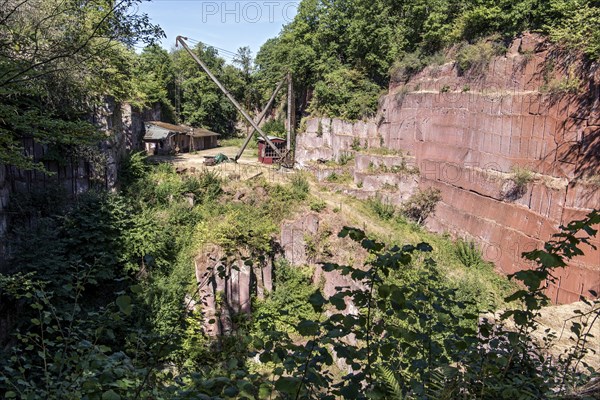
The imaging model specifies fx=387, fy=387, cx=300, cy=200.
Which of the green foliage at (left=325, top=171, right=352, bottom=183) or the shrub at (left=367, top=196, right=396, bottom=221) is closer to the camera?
the shrub at (left=367, top=196, right=396, bottom=221)

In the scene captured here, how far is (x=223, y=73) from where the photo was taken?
41.5 metres

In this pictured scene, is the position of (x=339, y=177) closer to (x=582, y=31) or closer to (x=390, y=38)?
(x=390, y=38)

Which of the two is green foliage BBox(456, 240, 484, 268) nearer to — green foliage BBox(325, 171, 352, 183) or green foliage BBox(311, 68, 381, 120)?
green foliage BBox(325, 171, 352, 183)

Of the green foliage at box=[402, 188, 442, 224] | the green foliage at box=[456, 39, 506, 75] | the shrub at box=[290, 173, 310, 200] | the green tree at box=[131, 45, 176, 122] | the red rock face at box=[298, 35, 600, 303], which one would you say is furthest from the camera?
the green tree at box=[131, 45, 176, 122]

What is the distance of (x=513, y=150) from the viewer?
13.5 meters

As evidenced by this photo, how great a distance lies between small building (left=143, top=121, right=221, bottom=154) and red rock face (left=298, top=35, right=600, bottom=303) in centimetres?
1469

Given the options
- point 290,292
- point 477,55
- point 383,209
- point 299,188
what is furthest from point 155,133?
point 477,55

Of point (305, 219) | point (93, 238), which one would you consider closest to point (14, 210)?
point (93, 238)

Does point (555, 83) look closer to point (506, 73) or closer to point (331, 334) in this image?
point (506, 73)

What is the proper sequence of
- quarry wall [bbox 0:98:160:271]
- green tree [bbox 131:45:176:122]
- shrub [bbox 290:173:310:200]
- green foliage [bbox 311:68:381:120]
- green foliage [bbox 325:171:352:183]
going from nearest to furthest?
quarry wall [bbox 0:98:160:271], shrub [bbox 290:173:310:200], green foliage [bbox 325:171:352:183], green foliage [bbox 311:68:381:120], green tree [bbox 131:45:176:122]

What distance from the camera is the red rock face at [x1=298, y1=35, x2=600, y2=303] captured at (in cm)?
1098

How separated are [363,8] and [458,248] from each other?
16.9 metres

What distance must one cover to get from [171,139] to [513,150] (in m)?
19.8

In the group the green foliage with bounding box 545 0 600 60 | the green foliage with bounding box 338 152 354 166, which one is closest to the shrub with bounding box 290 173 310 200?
the green foliage with bounding box 338 152 354 166
